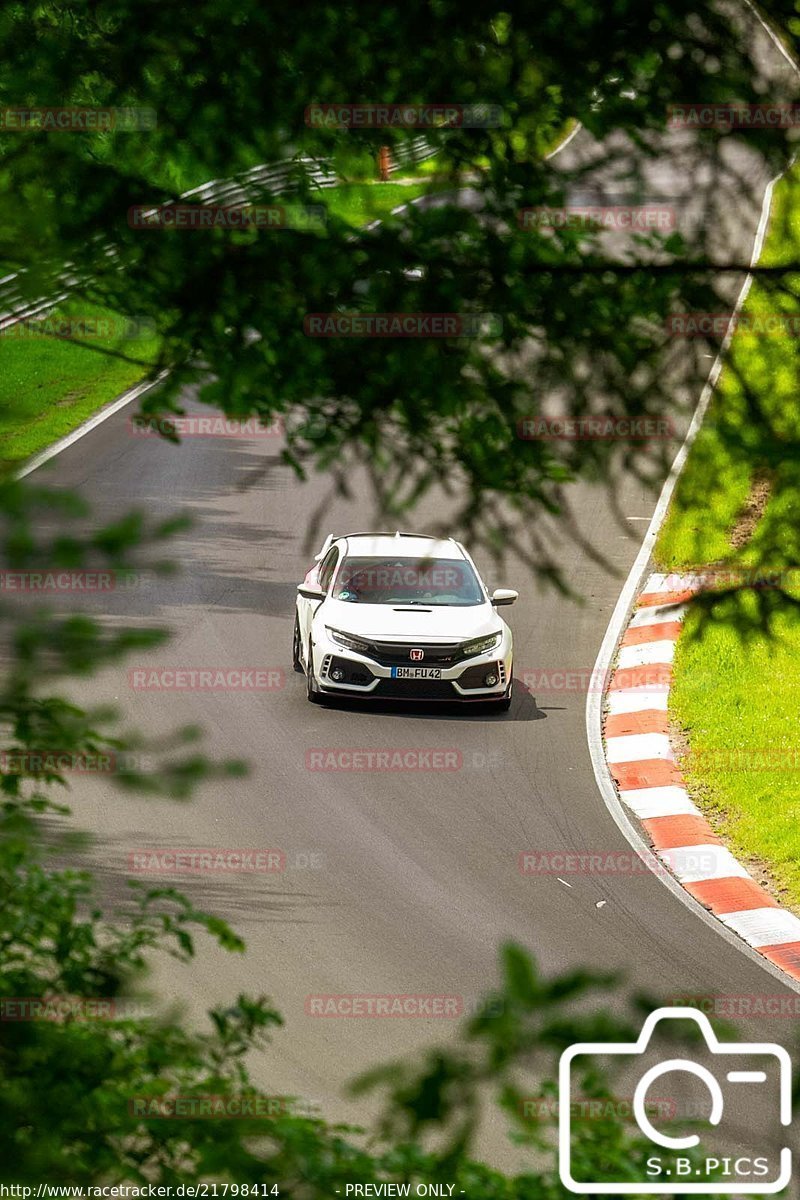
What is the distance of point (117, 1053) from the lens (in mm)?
3090

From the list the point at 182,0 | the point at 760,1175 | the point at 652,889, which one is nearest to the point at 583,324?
the point at 182,0

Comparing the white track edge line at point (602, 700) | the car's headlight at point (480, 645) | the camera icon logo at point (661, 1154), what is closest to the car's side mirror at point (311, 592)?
the car's headlight at point (480, 645)

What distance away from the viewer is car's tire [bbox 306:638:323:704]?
13.7 meters

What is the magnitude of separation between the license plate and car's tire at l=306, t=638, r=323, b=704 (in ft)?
2.64

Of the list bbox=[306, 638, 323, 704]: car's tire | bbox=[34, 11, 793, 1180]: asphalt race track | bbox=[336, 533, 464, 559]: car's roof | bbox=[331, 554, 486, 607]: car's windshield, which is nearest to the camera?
bbox=[34, 11, 793, 1180]: asphalt race track

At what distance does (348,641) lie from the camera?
529 inches

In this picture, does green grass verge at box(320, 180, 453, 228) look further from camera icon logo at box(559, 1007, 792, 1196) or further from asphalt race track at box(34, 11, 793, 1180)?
camera icon logo at box(559, 1007, 792, 1196)

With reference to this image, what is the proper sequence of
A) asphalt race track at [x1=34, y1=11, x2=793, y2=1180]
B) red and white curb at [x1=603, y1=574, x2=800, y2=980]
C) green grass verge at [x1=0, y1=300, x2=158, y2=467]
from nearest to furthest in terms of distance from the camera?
1. asphalt race track at [x1=34, y1=11, x2=793, y2=1180]
2. red and white curb at [x1=603, y1=574, x2=800, y2=980]
3. green grass verge at [x1=0, y1=300, x2=158, y2=467]

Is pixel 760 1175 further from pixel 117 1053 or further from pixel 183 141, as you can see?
pixel 183 141

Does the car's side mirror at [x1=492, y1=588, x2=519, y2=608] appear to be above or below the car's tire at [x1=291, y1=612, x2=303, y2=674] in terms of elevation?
above

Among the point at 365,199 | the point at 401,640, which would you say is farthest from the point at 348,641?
the point at 365,199

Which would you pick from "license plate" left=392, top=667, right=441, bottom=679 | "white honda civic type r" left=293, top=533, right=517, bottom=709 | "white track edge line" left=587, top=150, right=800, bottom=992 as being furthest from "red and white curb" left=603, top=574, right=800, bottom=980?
"license plate" left=392, top=667, right=441, bottom=679

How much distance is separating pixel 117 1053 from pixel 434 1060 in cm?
101

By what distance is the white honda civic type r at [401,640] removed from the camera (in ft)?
44.1
